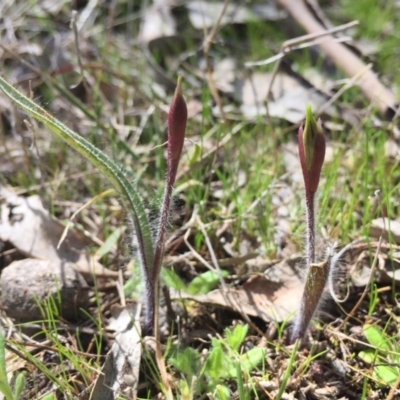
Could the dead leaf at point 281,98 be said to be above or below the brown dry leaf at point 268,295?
above

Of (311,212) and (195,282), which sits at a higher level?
(311,212)

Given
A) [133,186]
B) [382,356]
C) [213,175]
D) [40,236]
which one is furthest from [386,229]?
[40,236]

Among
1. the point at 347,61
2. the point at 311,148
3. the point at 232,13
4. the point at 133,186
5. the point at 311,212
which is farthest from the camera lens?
the point at 232,13

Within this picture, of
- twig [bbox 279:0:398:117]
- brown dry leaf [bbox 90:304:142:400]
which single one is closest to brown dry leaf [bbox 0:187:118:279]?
brown dry leaf [bbox 90:304:142:400]

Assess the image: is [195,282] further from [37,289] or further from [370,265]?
[370,265]

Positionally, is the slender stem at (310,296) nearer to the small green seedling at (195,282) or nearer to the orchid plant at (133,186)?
the small green seedling at (195,282)

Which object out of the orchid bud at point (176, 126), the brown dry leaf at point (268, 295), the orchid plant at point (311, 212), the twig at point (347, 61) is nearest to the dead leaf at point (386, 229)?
the brown dry leaf at point (268, 295)

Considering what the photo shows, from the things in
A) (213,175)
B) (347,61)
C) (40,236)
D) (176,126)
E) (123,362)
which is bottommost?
(123,362)

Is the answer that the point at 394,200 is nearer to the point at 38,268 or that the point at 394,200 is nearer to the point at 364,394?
the point at 364,394
